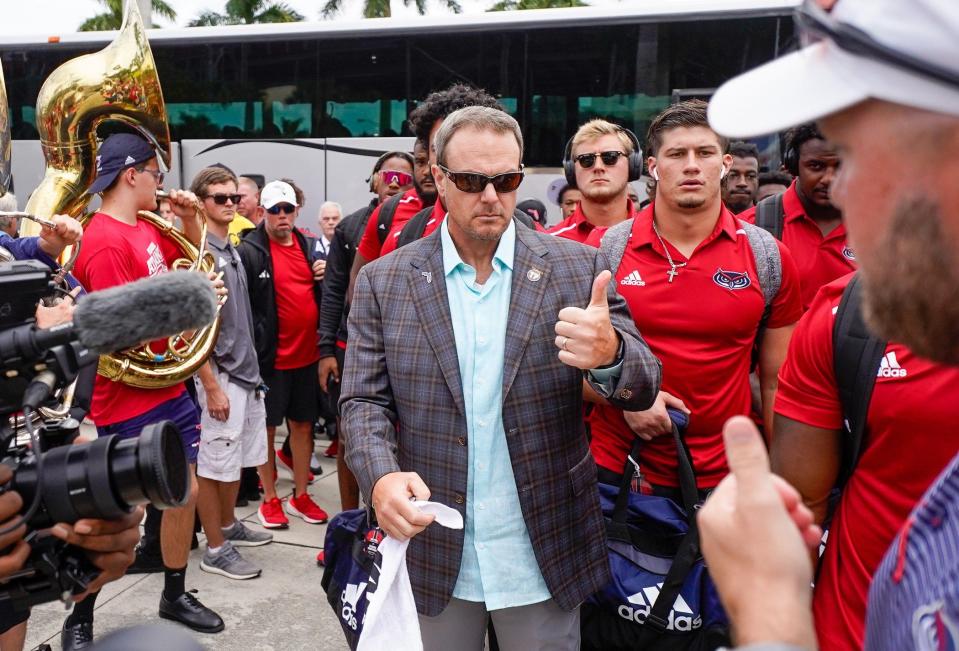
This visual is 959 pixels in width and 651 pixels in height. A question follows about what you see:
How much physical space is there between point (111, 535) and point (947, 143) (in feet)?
5.21

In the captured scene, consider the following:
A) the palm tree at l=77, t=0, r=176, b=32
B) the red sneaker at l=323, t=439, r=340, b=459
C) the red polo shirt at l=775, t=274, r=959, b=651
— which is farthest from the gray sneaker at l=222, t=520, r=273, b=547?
the palm tree at l=77, t=0, r=176, b=32

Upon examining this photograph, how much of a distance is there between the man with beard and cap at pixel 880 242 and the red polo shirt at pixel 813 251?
9.27ft

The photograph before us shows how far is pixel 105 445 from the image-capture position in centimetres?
158

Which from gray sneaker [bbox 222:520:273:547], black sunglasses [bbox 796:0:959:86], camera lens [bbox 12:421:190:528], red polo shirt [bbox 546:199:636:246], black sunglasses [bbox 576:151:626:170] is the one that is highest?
black sunglasses [bbox 796:0:959:86]

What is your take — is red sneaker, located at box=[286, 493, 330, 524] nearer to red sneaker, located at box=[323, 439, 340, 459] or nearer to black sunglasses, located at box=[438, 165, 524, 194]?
red sneaker, located at box=[323, 439, 340, 459]

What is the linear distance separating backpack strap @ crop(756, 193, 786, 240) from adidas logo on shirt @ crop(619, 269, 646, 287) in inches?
44.5

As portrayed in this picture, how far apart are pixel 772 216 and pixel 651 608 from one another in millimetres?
2161

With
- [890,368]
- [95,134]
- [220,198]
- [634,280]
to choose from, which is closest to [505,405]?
[634,280]

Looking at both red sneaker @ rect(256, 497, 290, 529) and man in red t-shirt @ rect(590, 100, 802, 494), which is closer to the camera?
man in red t-shirt @ rect(590, 100, 802, 494)

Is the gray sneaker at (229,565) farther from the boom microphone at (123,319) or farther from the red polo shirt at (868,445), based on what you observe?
the boom microphone at (123,319)

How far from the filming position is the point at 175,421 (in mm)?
3977

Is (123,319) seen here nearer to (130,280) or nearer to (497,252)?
(497,252)

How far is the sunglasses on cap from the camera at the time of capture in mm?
5961

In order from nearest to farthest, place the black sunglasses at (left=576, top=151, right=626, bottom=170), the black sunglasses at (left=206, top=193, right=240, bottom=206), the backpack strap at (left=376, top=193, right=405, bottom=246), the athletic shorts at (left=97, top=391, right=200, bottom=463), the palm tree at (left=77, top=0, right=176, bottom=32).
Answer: the athletic shorts at (left=97, top=391, right=200, bottom=463) < the black sunglasses at (left=576, top=151, right=626, bottom=170) < the backpack strap at (left=376, top=193, right=405, bottom=246) < the black sunglasses at (left=206, top=193, right=240, bottom=206) < the palm tree at (left=77, top=0, right=176, bottom=32)
